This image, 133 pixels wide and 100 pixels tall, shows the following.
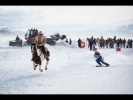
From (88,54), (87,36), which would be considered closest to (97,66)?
(87,36)

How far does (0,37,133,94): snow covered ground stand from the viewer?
9.82m

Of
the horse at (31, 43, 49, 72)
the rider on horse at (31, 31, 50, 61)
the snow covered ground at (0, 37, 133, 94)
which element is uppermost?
the rider on horse at (31, 31, 50, 61)

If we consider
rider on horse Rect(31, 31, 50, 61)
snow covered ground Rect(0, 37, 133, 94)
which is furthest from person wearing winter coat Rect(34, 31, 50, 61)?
snow covered ground Rect(0, 37, 133, 94)

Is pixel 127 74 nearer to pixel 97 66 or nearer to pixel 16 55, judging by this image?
pixel 97 66

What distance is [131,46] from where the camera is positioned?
1218cm

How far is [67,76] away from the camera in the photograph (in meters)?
10.8

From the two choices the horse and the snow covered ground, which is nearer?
the snow covered ground

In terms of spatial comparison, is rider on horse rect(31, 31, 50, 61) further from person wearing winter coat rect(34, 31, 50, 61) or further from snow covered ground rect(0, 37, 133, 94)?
snow covered ground rect(0, 37, 133, 94)

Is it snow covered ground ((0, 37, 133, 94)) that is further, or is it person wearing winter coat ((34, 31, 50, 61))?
person wearing winter coat ((34, 31, 50, 61))

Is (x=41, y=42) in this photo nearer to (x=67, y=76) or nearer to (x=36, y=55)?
(x=36, y=55)

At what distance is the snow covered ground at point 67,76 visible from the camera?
32.2ft

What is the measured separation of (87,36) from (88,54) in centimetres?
159

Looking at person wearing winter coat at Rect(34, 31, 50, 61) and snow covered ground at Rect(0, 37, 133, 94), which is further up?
person wearing winter coat at Rect(34, 31, 50, 61)
